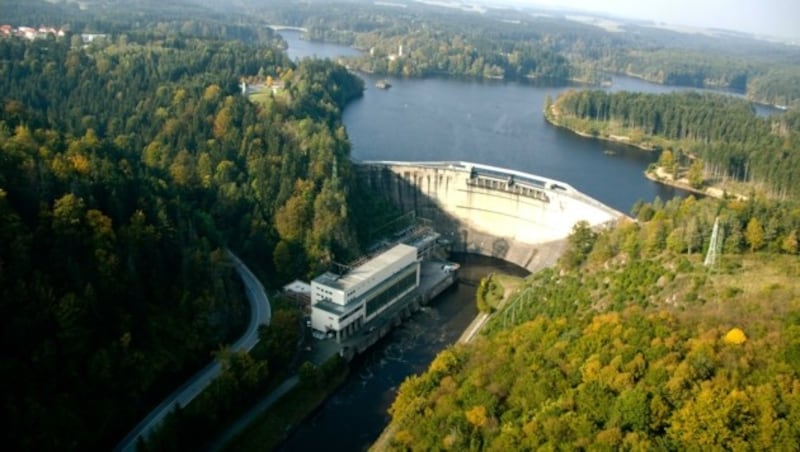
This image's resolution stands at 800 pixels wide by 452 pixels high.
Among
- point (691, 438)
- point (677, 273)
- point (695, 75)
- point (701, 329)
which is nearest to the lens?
point (691, 438)

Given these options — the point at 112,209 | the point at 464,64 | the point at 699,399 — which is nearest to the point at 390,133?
the point at 112,209

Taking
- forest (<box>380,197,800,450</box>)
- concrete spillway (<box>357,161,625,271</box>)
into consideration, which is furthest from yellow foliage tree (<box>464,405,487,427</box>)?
concrete spillway (<box>357,161,625,271</box>)

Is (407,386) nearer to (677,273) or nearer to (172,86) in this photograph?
(677,273)

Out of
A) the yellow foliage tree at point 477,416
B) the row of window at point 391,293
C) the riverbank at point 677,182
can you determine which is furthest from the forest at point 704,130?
the yellow foliage tree at point 477,416

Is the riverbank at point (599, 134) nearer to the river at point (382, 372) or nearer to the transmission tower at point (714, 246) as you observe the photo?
the river at point (382, 372)

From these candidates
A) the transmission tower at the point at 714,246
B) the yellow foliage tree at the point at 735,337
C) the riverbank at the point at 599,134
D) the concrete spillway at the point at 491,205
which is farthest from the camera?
the riverbank at the point at 599,134

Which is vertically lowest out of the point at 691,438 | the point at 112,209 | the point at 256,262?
the point at 256,262

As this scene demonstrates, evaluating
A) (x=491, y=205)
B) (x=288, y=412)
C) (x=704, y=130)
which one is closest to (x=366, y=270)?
(x=288, y=412)
